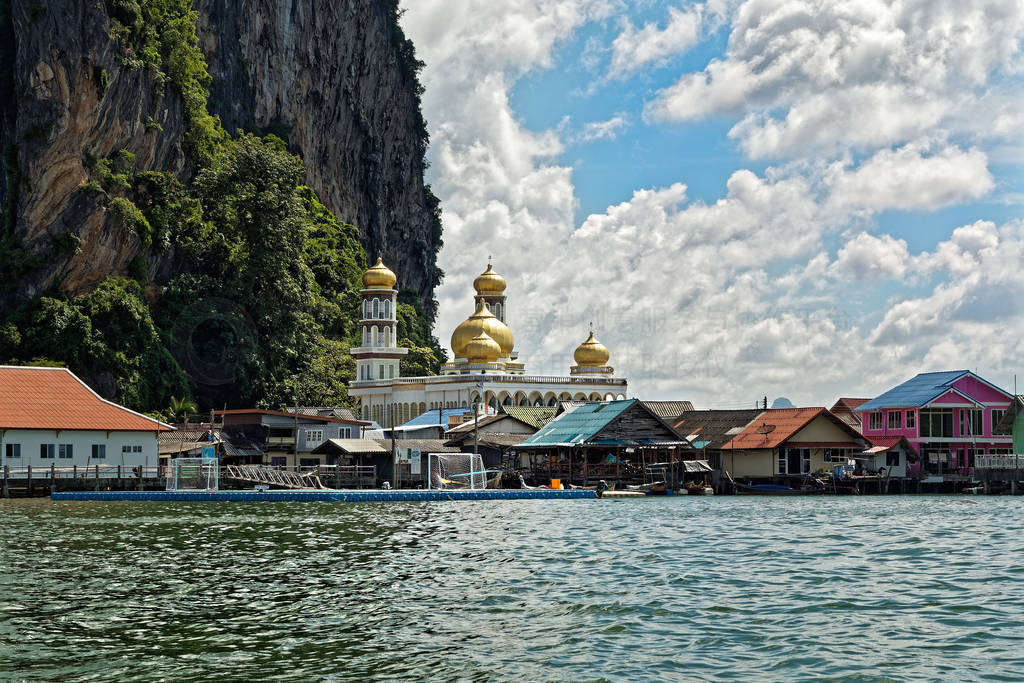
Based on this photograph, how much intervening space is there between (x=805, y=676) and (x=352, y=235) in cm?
11752

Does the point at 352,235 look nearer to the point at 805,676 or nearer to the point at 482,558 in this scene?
the point at 482,558

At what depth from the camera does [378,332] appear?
378ft

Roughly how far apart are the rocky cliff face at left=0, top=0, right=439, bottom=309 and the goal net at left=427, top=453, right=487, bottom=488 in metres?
29.2

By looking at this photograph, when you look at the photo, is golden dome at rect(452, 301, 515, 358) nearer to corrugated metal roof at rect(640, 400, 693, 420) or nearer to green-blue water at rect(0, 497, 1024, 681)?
corrugated metal roof at rect(640, 400, 693, 420)

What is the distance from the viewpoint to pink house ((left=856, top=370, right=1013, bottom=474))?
7944cm

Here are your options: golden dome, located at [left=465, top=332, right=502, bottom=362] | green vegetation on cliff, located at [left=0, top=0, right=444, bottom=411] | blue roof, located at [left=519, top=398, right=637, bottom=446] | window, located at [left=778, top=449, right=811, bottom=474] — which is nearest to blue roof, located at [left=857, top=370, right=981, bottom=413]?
window, located at [left=778, top=449, right=811, bottom=474]

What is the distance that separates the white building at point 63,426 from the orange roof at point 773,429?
3160cm

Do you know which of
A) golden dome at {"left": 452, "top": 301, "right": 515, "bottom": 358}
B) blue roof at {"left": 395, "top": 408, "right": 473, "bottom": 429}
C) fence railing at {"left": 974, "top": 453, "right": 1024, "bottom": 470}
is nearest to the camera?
fence railing at {"left": 974, "top": 453, "right": 1024, "bottom": 470}

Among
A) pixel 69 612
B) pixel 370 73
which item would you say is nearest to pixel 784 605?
pixel 69 612

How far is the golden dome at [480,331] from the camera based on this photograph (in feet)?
373

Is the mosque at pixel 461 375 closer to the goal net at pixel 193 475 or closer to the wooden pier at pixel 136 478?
the wooden pier at pixel 136 478

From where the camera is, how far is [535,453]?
77.3 m

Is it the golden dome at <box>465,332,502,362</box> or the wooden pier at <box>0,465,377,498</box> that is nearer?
the wooden pier at <box>0,465,377,498</box>

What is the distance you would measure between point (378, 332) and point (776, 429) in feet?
158
